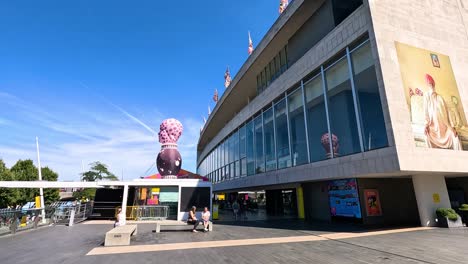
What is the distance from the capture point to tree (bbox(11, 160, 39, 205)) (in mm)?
44500

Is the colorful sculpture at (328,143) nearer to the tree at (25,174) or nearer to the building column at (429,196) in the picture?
the building column at (429,196)

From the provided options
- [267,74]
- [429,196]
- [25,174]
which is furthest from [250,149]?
[25,174]

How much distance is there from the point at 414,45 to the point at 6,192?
55998 mm

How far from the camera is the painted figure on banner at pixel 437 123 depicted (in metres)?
13.1

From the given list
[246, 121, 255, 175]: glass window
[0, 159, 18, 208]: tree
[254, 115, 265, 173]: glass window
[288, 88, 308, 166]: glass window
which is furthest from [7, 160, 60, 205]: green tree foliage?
[288, 88, 308, 166]: glass window

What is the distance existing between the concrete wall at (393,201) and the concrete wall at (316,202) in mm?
3270

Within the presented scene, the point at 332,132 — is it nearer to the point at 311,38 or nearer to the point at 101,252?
the point at 311,38

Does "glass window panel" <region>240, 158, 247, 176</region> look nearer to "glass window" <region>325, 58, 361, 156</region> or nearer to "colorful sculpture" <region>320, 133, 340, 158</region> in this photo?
"colorful sculpture" <region>320, 133, 340, 158</region>

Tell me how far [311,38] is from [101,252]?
1900cm

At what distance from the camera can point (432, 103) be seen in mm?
13727

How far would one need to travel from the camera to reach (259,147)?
81.9ft

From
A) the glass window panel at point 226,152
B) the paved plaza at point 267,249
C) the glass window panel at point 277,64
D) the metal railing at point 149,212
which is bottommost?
the paved plaza at point 267,249

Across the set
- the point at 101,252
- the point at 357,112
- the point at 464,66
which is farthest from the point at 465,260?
the point at 464,66

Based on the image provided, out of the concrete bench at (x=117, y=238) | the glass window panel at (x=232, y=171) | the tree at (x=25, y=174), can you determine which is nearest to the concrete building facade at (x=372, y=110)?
the glass window panel at (x=232, y=171)
